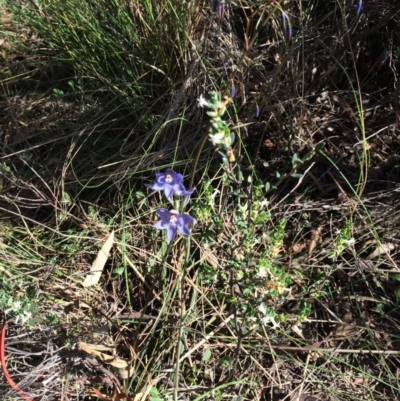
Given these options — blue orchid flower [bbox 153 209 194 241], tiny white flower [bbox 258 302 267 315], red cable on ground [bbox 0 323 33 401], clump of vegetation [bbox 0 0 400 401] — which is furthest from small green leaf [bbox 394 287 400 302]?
red cable on ground [bbox 0 323 33 401]

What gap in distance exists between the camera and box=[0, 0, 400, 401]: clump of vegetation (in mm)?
1613

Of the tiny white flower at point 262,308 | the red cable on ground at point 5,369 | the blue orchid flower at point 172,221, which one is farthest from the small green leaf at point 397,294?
the red cable on ground at point 5,369

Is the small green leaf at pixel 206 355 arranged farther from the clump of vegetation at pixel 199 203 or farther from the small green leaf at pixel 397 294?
the small green leaf at pixel 397 294

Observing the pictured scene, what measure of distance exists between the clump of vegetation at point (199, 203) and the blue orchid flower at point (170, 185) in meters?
0.28

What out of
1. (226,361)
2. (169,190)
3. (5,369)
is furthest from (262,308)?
(5,369)

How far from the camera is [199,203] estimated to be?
160cm

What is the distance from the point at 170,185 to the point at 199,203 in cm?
46

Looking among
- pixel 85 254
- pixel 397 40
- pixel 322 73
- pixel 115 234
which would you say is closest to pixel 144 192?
pixel 115 234

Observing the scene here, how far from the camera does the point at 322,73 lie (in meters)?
1.92

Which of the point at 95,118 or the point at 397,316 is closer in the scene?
the point at 397,316

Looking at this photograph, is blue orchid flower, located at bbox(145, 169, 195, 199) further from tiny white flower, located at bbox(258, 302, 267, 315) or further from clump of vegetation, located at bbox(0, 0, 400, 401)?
tiny white flower, located at bbox(258, 302, 267, 315)

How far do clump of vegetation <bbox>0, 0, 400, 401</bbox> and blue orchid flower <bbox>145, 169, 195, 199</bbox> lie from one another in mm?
285

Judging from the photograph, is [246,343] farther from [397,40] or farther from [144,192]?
[397,40]

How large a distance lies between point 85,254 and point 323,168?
0.90 meters
